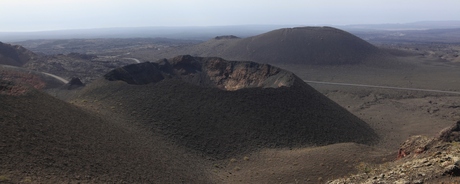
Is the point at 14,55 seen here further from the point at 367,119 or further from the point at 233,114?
the point at 367,119

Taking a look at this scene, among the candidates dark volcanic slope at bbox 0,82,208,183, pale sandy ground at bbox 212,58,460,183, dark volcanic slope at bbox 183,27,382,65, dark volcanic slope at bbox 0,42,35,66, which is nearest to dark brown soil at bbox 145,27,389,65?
dark volcanic slope at bbox 183,27,382,65

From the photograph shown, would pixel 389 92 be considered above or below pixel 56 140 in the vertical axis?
below

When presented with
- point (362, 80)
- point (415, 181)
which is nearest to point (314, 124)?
point (415, 181)

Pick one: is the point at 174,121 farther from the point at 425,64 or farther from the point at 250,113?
the point at 425,64

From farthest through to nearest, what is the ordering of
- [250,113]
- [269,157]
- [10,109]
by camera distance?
[250,113] < [269,157] < [10,109]

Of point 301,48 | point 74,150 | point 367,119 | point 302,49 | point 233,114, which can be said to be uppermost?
point 301,48

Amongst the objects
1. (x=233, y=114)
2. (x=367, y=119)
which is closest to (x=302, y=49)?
(x=367, y=119)
